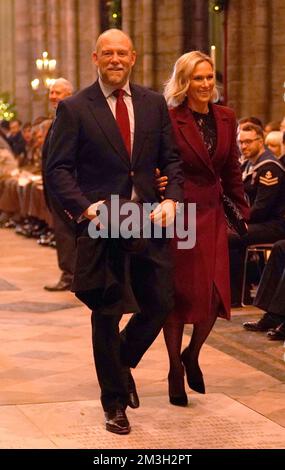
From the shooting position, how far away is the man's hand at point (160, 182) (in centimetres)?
638

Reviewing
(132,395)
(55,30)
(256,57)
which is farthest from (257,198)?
(55,30)

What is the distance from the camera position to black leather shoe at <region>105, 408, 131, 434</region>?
20.4 feet

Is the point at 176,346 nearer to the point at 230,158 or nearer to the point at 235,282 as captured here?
the point at 230,158

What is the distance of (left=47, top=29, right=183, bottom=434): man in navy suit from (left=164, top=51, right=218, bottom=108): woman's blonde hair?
29 cm

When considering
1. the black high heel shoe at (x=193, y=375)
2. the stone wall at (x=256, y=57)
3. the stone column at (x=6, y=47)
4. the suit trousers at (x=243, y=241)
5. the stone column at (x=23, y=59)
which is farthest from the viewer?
the stone column at (x=6, y=47)

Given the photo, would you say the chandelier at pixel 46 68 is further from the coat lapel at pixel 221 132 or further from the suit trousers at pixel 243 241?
the coat lapel at pixel 221 132

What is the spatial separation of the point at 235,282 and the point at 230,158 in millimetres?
A: 3702

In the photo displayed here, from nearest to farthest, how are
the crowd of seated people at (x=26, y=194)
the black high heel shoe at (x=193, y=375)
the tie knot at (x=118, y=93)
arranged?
the tie knot at (x=118, y=93)
the black high heel shoe at (x=193, y=375)
the crowd of seated people at (x=26, y=194)

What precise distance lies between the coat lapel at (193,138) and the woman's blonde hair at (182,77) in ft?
0.35

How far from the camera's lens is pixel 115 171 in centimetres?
620

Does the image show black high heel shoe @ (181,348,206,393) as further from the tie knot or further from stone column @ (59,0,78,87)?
stone column @ (59,0,78,87)

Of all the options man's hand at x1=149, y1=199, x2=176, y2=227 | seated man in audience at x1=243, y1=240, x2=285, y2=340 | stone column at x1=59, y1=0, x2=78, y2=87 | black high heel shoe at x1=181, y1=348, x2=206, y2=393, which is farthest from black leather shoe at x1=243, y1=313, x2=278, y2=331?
stone column at x1=59, y1=0, x2=78, y2=87

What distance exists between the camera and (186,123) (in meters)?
6.70

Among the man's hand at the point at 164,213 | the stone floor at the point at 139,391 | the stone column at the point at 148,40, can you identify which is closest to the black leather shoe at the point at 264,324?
the stone floor at the point at 139,391
